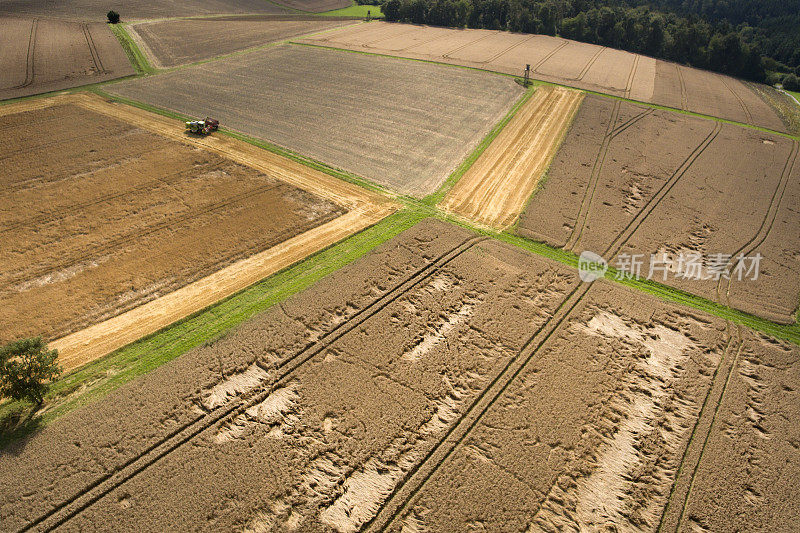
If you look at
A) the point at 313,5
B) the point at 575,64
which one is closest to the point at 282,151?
the point at 575,64

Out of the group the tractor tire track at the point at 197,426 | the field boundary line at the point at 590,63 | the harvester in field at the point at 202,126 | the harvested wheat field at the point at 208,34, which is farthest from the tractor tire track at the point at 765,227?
the harvested wheat field at the point at 208,34

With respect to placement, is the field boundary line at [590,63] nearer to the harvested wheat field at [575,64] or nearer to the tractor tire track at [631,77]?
the harvested wheat field at [575,64]

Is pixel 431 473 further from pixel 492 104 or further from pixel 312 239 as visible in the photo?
pixel 492 104

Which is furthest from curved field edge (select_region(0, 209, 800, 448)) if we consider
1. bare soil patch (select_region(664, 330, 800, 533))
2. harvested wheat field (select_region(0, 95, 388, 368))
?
bare soil patch (select_region(664, 330, 800, 533))

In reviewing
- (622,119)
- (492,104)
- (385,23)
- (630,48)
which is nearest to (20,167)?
(492,104)
